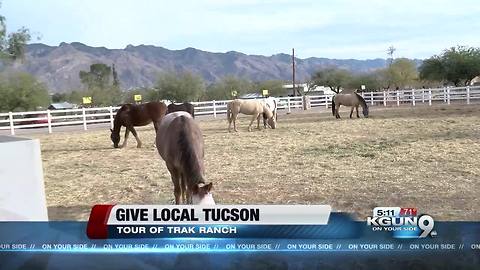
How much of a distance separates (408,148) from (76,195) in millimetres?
5986

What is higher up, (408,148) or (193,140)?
(193,140)

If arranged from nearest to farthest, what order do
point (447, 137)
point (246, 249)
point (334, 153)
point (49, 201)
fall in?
point (246, 249) < point (49, 201) < point (334, 153) < point (447, 137)

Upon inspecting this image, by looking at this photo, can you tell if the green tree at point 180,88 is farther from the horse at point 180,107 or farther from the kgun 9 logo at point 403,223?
the kgun 9 logo at point 403,223

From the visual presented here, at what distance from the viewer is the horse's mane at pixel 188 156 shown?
368cm

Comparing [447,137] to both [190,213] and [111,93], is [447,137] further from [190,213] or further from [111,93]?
[190,213]

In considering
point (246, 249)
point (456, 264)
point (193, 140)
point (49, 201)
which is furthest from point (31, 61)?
point (456, 264)

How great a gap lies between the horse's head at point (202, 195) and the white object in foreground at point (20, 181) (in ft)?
3.26

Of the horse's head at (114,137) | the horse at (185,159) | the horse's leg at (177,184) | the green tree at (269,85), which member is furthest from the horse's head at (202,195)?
the horse's head at (114,137)

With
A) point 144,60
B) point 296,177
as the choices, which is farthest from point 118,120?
point 144,60

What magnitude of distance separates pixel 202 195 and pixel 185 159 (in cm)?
78

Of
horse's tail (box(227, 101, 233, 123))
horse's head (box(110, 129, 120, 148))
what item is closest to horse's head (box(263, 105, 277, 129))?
horse's tail (box(227, 101, 233, 123))

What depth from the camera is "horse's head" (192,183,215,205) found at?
3.14m

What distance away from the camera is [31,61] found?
3934 mm

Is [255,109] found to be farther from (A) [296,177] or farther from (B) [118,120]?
(A) [296,177]
